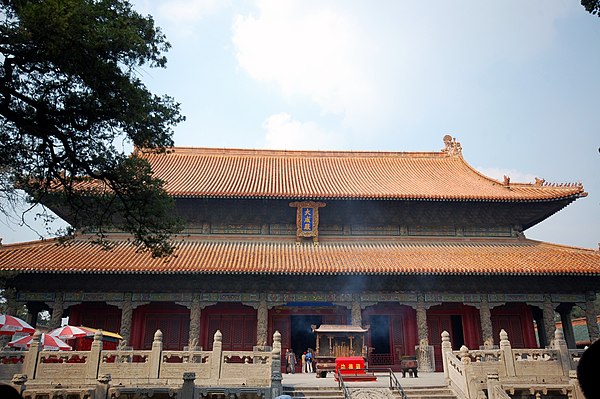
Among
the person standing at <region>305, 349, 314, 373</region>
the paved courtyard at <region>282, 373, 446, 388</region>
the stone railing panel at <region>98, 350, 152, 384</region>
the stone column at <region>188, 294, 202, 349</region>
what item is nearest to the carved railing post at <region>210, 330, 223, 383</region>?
the stone railing panel at <region>98, 350, 152, 384</region>

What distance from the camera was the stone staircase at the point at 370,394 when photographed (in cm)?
1256

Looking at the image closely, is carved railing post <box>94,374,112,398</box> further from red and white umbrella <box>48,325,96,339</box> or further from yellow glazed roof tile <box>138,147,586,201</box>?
yellow glazed roof tile <box>138,147,586,201</box>

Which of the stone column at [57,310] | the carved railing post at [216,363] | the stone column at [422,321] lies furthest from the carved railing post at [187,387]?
the stone column at [422,321]

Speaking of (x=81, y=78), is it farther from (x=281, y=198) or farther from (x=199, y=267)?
(x=281, y=198)

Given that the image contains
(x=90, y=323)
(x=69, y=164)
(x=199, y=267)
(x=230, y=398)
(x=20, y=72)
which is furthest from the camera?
(x=90, y=323)

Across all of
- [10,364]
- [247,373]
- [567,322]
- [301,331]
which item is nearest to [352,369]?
[247,373]

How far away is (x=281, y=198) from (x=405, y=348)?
8.30 metres

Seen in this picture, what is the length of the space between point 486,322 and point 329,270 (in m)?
7.11

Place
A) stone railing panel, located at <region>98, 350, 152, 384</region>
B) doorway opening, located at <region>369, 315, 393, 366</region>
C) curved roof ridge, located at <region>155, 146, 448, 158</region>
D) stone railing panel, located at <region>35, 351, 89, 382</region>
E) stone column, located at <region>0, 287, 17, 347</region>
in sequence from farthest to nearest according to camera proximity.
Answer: curved roof ridge, located at <region>155, 146, 448, 158</region> < doorway opening, located at <region>369, 315, 393, 366</region> < stone column, located at <region>0, 287, 17, 347</region> < stone railing panel, located at <region>98, 350, 152, 384</region> < stone railing panel, located at <region>35, 351, 89, 382</region>

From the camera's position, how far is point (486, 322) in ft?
61.0

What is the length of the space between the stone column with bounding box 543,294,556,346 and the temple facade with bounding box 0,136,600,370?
0.09 meters

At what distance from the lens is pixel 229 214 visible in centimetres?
2028

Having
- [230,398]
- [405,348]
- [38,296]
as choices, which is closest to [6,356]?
[38,296]

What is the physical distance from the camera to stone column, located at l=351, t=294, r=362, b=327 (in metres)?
18.1
